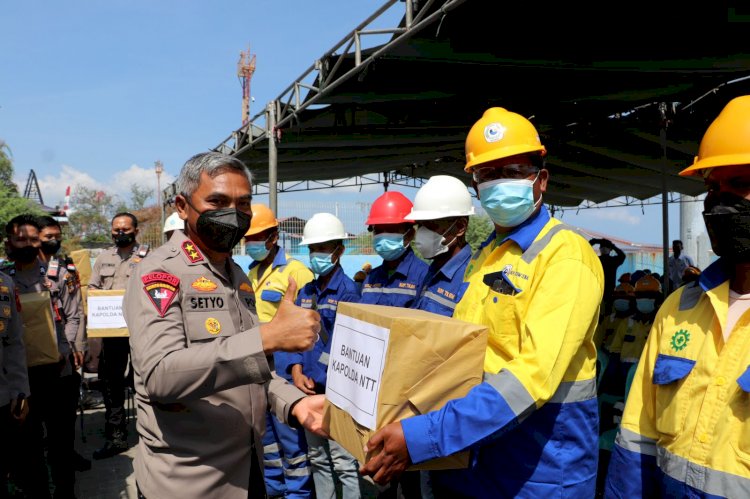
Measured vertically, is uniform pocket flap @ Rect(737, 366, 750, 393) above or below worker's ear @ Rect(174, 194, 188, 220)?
below

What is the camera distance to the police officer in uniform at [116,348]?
5629mm

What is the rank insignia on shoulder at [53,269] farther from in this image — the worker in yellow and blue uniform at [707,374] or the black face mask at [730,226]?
the black face mask at [730,226]

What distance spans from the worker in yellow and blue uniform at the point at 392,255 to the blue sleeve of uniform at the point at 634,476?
2.08 metres

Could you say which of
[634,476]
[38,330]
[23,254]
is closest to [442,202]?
[634,476]

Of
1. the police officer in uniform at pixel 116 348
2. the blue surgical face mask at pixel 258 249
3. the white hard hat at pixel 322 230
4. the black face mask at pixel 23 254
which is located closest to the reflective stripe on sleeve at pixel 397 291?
the white hard hat at pixel 322 230

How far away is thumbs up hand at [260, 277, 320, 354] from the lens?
163 centimetres

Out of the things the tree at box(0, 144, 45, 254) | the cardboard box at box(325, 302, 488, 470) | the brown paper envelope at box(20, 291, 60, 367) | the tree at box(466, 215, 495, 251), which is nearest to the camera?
the cardboard box at box(325, 302, 488, 470)

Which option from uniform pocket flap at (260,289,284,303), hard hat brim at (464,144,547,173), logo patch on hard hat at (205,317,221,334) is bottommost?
uniform pocket flap at (260,289,284,303)

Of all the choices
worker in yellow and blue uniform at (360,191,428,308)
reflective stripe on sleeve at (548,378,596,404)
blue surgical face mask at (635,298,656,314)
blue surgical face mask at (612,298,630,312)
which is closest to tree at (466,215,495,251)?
blue surgical face mask at (612,298,630,312)

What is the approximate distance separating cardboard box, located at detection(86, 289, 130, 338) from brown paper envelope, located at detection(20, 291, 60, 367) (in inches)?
54.3

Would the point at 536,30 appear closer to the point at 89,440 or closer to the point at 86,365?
the point at 86,365

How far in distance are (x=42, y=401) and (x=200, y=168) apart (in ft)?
11.0

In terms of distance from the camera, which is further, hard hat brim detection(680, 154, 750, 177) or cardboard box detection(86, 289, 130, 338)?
cardboard box detection(86, 289, 130, 338)

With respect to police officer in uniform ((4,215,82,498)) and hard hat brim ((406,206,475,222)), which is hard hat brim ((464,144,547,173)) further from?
police officer in uniform ((4,215,82,498))
